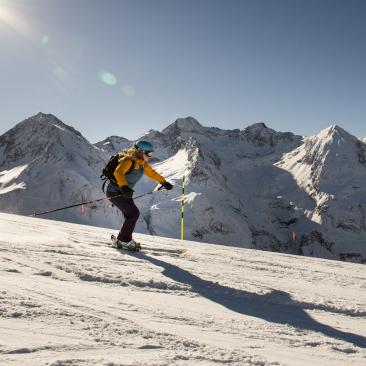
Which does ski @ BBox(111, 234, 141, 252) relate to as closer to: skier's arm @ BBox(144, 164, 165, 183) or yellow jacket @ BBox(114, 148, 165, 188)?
yellow jacket @ BBox(114, 148, 165, 188)

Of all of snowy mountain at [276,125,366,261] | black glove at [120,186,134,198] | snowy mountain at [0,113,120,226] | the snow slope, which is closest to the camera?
the snow slope

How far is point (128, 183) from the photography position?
7.86m

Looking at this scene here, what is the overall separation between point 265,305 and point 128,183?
4.31 m

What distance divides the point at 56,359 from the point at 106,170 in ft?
18.7

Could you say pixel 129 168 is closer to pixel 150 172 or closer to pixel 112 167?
pixel 112 167

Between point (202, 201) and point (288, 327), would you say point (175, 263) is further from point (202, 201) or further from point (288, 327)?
point (202, 201)

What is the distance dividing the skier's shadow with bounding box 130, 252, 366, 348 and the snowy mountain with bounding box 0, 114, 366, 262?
70931mm

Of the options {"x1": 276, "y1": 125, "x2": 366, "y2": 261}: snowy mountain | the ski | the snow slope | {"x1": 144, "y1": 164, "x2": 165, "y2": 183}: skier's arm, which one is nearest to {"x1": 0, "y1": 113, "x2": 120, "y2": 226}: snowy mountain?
{"x1": 144, "y1": 164, "x2": 165, "y2": 183}: skier's arm

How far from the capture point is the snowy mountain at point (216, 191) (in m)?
86.2

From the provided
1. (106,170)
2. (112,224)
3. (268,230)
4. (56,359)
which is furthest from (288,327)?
(268,230)

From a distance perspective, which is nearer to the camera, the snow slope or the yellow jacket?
the snow slope

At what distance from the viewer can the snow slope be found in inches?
96.3

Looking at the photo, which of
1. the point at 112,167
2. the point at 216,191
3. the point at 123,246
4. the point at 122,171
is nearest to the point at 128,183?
the point at 112,167

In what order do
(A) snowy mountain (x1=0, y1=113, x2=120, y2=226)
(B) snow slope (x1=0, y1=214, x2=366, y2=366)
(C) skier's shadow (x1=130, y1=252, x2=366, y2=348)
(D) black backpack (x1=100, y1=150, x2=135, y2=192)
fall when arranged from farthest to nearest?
(A) snowy mountain (x1=0, y1=113, x2=120, y2=226) < (D) black backpack (x1=100, y1=150, x2=135, y2=192) < (C) skier's shadow (x1=130, y1=252, x2=366, y2=348) < (B) snow slope (x1=0, y1=214, x2=366, y2=366)
